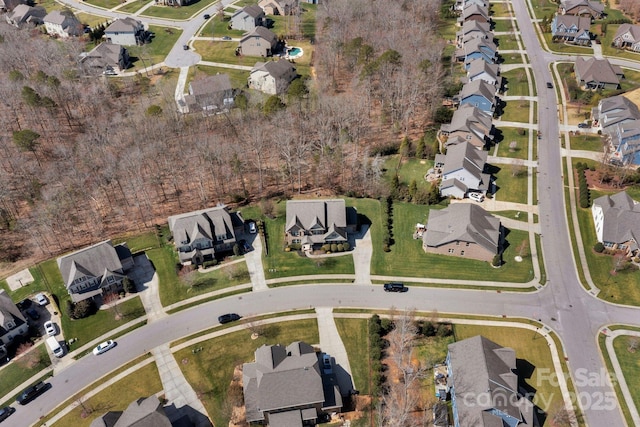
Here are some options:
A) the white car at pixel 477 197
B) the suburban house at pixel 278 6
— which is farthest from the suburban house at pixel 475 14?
the white car at pixel 477 197

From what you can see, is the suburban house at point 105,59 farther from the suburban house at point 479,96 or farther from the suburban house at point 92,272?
the suburban house at point 479,96

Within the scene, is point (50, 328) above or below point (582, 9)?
below

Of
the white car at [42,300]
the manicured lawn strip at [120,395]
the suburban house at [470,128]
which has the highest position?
the suburban house at [470,128]

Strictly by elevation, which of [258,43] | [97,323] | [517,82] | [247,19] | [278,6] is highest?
[278,6]

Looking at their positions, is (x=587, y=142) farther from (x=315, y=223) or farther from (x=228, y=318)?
(x=228, y=318)

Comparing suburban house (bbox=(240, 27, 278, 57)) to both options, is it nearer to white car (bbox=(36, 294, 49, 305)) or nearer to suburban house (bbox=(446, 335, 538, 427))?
white car (bbox=(36, 294, 49, 305))

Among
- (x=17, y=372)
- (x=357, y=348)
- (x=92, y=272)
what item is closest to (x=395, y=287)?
(x=357, y=348)

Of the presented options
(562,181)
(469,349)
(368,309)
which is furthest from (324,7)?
(469,349)

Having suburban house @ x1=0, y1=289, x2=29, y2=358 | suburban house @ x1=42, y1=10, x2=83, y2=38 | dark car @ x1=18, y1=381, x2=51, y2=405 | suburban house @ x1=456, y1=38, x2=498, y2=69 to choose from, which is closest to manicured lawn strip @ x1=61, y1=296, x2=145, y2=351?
suburban house @ x1=0, y1=289, x2=29, y2=358
